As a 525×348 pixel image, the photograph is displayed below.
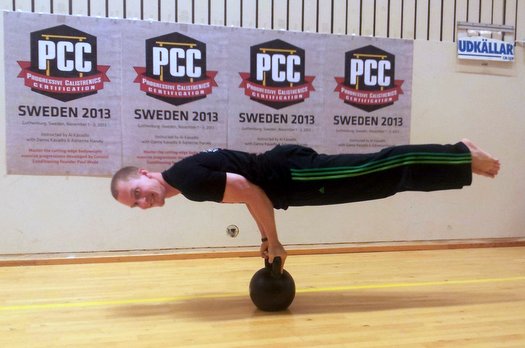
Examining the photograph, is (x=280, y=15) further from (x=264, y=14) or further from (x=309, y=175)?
(x=309, y=175)

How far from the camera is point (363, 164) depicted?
290cm

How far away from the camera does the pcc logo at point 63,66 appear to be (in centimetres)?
423

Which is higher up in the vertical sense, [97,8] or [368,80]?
[97,8]

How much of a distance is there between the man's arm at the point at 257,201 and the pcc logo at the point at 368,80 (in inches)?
90.1

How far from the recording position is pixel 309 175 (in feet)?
9.44

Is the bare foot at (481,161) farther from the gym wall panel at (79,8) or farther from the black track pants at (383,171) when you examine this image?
the gym wall panel at (79,8)

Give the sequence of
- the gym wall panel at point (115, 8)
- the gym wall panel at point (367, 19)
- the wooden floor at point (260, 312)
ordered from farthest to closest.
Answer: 1. the gym wall panel at point (367, 19)
2. the gym wall panel at point (115, 8)
3. the wooden floor at point (260, 312)

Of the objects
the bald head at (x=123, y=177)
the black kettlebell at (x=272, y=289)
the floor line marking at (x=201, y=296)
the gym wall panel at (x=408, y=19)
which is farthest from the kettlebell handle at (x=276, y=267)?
the gym wall panel at (x=408, y=19)

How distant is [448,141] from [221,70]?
2.29 m

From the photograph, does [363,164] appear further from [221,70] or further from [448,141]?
[448,141]

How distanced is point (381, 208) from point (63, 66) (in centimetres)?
309

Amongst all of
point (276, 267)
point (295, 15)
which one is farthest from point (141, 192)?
point (295, 15)

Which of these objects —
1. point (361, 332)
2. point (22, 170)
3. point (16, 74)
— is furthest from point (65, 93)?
point (361, 332)

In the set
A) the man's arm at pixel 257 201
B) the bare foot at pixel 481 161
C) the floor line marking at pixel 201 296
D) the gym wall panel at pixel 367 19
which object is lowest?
the floor line marking at pixel 201 296
